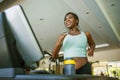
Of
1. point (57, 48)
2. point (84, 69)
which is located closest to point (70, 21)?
point (57, 48)

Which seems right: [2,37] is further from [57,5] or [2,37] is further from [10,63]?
[57,5]

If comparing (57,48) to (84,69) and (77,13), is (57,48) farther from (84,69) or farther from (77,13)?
(77,13)

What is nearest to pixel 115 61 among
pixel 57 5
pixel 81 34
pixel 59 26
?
pixel 59 26

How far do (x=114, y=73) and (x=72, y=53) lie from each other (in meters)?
7.96

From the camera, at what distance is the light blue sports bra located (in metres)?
1.38

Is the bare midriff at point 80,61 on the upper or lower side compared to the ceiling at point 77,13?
lower

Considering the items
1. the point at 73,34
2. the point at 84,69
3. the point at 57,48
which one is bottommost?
the point at 84,69

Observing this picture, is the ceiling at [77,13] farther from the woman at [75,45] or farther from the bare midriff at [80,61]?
the bare midriff at [80,61]

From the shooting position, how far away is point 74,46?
4.59 feet

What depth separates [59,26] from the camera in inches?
256

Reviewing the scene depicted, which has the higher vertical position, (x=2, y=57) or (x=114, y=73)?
(x=2, y=57)

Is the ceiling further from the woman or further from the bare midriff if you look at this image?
the bare midriff

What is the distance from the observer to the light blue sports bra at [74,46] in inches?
54.2

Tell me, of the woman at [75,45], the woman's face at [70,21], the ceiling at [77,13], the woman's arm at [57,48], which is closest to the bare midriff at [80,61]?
the woman at [75,45]
